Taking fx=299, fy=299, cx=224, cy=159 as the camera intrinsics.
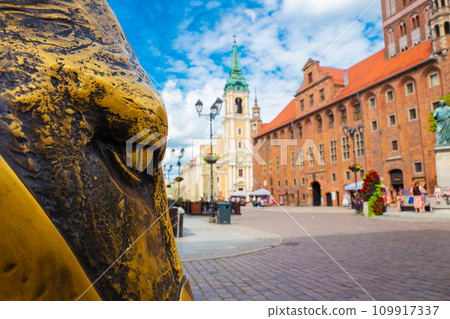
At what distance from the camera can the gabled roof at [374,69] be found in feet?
88.8

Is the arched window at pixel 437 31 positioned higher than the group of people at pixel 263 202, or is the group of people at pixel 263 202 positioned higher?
the arched window at pixel 437 31

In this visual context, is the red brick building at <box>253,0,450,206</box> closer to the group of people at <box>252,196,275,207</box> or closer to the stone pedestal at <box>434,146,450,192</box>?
the group of people at <box>252,196,275,207</box>

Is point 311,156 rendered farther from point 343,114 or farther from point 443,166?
point 443,166

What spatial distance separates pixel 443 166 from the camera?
16.4 meters

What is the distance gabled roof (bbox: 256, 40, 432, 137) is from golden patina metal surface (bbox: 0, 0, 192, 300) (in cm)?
3037

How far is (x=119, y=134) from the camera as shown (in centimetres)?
75

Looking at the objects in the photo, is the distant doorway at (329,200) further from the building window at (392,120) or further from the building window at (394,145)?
the building window at (392,120)

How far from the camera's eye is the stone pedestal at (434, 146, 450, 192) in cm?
1599

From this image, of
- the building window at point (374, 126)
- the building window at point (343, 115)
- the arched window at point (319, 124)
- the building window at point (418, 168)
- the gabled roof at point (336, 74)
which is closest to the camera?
the building window at point (418, 168)

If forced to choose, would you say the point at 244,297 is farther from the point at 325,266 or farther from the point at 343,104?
the point at 343,104

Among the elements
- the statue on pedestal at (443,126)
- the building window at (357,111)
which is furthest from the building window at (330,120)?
the statue on pedestal at (443,126)

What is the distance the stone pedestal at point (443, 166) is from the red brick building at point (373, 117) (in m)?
7.85

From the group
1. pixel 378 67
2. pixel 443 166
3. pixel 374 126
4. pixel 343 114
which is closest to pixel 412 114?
pixel 374 126

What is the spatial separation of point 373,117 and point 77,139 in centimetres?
3244
